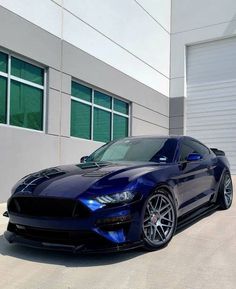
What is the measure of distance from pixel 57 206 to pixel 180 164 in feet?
6.79

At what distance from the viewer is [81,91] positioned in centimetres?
1284

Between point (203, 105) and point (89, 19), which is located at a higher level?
point (89, 19)

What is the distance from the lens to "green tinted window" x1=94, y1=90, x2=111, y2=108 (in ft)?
44.7

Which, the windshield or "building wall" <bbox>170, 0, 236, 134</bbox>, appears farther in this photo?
"building wall" <bbox>170, 0, 236, 134</bbox>

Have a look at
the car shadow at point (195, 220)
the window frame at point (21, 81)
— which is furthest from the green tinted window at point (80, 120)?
the car shadow at point (195, 220)

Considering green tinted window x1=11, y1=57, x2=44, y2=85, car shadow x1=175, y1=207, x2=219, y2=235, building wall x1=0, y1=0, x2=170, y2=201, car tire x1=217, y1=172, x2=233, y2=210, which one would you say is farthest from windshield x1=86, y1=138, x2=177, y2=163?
green tinted window x1=11, y1=57, x2=44, y2=85

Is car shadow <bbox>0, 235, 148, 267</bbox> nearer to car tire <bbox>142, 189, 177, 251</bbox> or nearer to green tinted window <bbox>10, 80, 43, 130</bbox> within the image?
car tire <bbox>142, 189, 177, 251</bbox>

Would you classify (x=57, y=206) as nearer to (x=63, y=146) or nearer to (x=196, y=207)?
(x=196, y=207)

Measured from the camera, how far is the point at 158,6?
58.4 feet

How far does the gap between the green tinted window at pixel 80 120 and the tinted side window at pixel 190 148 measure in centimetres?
570

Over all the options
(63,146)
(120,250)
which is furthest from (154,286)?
(63,146)

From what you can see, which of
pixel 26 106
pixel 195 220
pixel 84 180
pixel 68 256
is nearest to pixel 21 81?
pixel 26 106

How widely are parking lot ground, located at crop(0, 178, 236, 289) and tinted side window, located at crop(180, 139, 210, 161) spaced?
1.36 meters

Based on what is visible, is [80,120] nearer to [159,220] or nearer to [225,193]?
[225,193]
